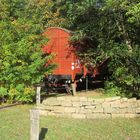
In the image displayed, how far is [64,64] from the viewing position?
62.0ft

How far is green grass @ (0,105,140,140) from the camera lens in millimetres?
9805

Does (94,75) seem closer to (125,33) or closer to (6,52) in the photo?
(125,33)

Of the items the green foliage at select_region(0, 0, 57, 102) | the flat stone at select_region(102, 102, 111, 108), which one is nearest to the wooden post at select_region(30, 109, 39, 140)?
the flat stone at select_region(102, 102, 111, 108)

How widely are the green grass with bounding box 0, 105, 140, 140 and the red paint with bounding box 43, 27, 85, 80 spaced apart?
653 cm

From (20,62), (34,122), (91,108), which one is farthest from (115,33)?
(34,122)

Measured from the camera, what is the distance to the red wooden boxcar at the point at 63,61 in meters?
18.6

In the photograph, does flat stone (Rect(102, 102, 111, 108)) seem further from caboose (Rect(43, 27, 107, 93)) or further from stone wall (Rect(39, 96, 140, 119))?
caboose (Rect(43, 27, 107, 93))

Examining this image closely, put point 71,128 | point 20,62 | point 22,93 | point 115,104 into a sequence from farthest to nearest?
point 20,62 < point 22,93 < point 115,104 < point 71,128

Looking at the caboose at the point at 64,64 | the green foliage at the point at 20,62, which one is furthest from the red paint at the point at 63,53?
the green foliage at the point at 20,62

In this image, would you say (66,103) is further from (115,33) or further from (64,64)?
(64,64)

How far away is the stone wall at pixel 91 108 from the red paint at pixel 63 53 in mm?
5921

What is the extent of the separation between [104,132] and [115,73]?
5.21 meters

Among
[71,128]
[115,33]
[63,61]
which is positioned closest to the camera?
[71,128]

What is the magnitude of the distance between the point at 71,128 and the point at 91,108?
192 cm
